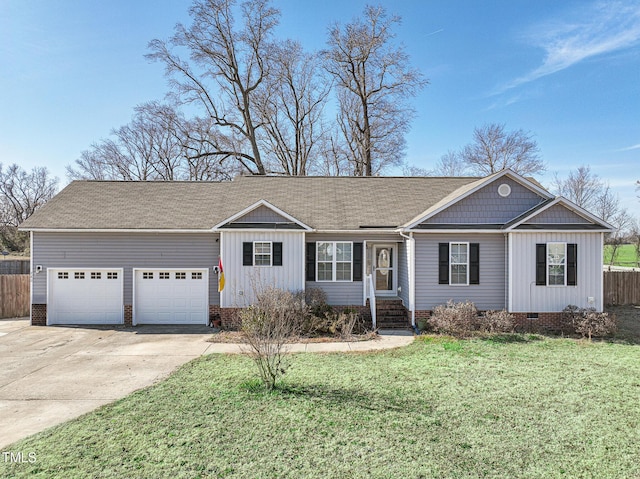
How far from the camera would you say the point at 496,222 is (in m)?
13.1

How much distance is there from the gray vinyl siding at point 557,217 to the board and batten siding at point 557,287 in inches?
17.2

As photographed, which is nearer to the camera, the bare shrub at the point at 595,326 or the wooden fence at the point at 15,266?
the bare shrub at the point at 595,326

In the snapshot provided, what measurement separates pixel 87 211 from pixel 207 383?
35.2 ft

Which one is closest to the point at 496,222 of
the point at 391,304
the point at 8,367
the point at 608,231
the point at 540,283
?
the point at 540,283

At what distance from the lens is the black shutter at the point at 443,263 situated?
12941 millimetres

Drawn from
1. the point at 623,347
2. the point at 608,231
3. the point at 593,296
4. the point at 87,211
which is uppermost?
the point at 87,211

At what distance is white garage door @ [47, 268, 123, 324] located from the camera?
13922mm

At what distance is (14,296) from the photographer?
50.9 feet

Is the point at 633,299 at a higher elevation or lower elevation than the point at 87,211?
lower

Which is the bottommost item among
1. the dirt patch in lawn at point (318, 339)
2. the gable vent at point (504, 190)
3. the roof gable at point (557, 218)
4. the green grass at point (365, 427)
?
the dirt patch in lawn at point (318, 339)

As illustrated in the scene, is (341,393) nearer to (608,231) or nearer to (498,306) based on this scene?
(498,306)

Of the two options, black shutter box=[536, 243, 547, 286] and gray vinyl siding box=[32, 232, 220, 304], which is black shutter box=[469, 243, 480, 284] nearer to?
black shutter box=[536, 243, 547, 286]

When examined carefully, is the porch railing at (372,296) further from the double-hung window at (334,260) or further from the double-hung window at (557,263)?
the double-hung window at (557,263)

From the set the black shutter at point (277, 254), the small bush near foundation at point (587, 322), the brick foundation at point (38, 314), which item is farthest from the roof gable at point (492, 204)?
the brick foundation at point (38, 314)
